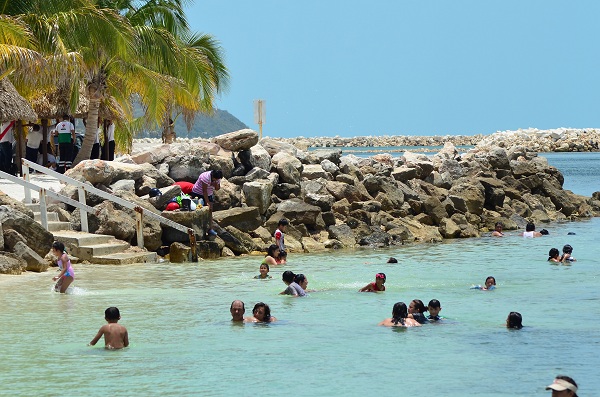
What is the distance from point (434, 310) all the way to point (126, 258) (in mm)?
8732

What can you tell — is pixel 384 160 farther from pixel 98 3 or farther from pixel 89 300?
pixel 89 300

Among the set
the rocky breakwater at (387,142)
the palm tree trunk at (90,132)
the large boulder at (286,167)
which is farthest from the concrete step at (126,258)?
the rocky breakwater at (387,142)

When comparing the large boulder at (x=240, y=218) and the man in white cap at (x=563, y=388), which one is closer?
the man in white cap at (x=563, y=388)

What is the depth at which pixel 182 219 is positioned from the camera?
78.5ft

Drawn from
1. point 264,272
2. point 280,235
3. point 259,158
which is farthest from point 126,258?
point 259,158

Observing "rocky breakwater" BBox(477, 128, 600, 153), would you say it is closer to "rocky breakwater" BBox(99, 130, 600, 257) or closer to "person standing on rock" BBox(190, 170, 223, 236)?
"rocky breakwater" BBox(99, 130, 600, 257)

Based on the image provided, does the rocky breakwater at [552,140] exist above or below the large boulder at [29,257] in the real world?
above

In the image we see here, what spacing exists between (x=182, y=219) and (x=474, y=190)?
43.7 ft

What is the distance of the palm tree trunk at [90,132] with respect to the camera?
102 ft

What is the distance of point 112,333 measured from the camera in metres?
13.9

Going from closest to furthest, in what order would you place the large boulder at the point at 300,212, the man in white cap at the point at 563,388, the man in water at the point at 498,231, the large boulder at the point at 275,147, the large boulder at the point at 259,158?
the man in white cap at the point at 563,388 < the large boulder at the point at 300,212 < the large boulder at the point at 259,158 < the man in water at the point at 498,231 < the large boulder at the point at 275,147

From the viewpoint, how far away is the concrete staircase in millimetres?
22188

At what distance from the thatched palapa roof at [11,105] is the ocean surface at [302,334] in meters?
6.33

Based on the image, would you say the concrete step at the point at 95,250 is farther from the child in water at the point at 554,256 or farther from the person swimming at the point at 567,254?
the person swimming at the point at 567,254
